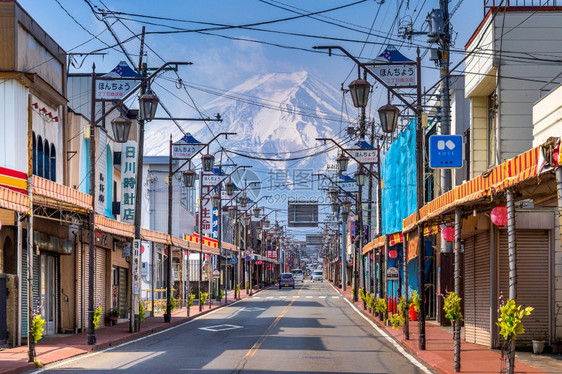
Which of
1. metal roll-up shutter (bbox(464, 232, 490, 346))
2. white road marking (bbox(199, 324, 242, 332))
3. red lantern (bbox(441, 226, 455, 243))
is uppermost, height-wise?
red lantern (bbox(441, 226, 455, 243))

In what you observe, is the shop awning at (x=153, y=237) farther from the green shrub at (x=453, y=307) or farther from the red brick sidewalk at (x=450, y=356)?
the green shrub at (x=453, y=307)

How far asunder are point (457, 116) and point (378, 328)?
954 centimetres

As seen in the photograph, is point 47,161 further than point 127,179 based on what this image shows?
No

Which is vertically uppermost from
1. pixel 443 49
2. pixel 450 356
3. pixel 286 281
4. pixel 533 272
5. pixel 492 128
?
pixel 443 49

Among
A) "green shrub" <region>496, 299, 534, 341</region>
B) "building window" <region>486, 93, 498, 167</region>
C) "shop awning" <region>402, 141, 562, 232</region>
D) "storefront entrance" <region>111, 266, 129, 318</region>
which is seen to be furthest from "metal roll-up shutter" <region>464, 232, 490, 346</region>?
"storefront entrance" <region>111, 266, 129, 318</region>

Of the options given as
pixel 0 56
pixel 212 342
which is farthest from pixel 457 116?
pixel 0 56

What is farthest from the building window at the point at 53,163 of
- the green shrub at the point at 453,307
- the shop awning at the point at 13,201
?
the green shrub at the point at 453,307

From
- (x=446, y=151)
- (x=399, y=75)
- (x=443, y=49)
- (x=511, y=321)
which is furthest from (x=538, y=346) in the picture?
(x=443, y=49)

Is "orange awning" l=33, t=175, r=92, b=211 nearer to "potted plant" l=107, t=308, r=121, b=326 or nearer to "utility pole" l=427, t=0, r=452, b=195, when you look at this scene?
"utility pole" l=427, t=0, r=452, b=195

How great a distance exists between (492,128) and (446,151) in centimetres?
502

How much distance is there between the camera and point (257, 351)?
75.8 feet

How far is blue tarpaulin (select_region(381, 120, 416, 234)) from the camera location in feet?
148

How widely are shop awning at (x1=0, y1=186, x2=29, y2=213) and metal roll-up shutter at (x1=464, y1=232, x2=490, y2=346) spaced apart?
1244 centimetres

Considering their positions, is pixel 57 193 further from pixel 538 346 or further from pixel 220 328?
pixel 538 346
